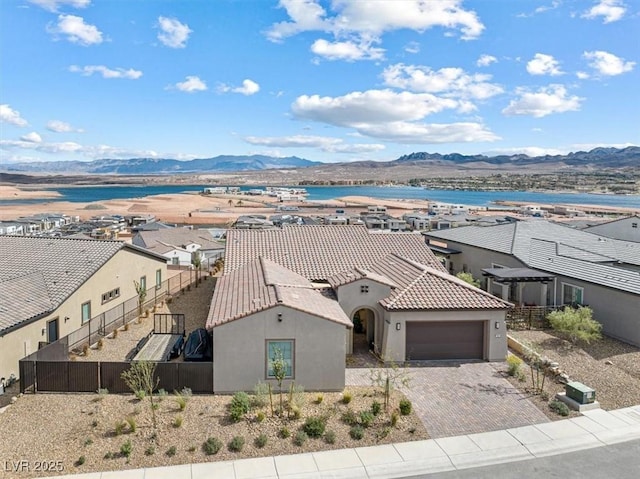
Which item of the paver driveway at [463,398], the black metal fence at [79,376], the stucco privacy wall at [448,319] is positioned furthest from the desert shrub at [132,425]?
the stucco privacy wall at [448,319]

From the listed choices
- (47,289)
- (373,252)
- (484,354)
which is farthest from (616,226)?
(47,289)

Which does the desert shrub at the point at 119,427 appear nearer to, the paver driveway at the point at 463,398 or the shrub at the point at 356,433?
the shrub at the point at 356,433

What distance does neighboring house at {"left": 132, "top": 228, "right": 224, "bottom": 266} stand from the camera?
42.2 m

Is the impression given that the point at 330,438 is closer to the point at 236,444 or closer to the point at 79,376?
the point at 236,444

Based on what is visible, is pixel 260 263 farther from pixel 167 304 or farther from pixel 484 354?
pixel 484 354

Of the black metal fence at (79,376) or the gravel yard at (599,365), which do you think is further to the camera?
the gravel yard at (599,365)

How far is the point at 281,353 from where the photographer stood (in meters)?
17.0

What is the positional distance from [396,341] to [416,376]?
1831 mm

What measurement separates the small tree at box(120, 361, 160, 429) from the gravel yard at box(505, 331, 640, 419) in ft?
40.8

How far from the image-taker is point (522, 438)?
46.4 feet

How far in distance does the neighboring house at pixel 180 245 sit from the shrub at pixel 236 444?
97.7 ft

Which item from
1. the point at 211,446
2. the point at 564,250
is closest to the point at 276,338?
the point at 211,446

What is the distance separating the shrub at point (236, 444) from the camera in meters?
13.1

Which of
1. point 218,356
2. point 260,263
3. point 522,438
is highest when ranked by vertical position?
point 260,263
